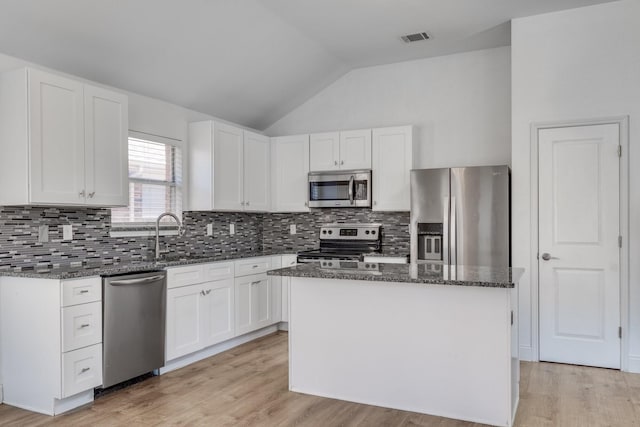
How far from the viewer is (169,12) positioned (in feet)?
11.4

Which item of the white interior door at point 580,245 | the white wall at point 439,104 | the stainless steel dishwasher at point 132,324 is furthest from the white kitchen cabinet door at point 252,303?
the white interior door at point 580,245

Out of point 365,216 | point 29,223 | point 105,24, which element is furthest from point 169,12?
point 365,216

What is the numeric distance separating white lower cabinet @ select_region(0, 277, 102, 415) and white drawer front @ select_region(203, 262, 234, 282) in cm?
109

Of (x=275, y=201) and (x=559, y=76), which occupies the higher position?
(x=559, y=76)

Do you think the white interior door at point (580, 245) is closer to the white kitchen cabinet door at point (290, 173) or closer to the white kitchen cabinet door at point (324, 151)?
the white kitchen cabinet door at point (324, 151)

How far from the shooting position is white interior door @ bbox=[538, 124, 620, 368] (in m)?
3.87

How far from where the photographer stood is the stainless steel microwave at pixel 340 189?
5129 millimetres

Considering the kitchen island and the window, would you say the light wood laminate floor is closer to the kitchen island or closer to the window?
the kitchen island

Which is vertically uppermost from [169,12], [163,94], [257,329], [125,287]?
[169,12]

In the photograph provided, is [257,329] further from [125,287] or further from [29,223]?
[29,223]

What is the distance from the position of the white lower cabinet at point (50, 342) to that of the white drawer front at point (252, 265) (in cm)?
155

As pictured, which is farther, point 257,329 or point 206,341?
point 257,329

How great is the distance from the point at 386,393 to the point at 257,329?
2111mm

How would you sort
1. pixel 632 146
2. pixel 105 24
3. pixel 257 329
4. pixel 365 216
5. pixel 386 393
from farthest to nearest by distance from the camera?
pixel 365 216 → pixel 257 329 → pixel 632 146 → pixel 105 24 → pixel 386 393
